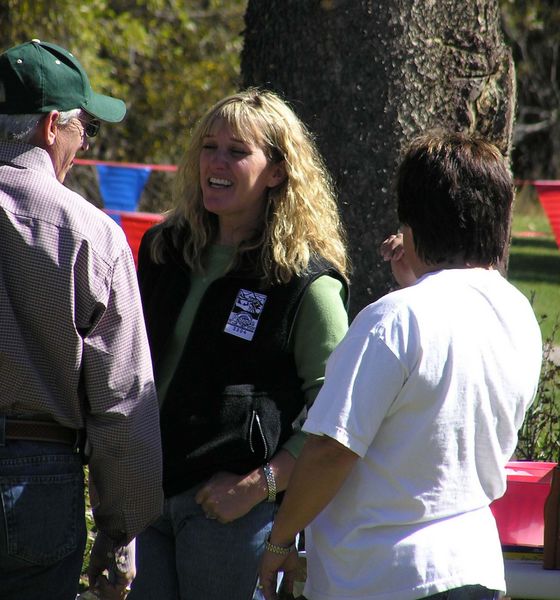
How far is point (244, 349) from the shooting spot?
8.38ft

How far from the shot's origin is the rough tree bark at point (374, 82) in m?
3.97

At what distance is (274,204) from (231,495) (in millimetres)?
778

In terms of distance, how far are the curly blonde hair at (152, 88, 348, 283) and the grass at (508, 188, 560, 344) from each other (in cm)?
334

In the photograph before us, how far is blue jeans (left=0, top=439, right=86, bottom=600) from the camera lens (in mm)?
2201

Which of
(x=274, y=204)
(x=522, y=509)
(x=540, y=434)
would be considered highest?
(x=274, y=204)

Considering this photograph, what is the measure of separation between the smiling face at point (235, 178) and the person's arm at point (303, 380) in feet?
0.98

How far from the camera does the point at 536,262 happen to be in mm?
10992

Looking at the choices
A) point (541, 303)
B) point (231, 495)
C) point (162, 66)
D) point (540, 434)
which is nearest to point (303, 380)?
point (231, 495)

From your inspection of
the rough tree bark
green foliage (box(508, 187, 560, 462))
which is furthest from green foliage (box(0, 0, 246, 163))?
the rough tree bark

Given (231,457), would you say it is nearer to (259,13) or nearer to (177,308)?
(177,308)

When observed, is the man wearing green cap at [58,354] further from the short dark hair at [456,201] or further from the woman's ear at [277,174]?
the short dark hair at [456,201]

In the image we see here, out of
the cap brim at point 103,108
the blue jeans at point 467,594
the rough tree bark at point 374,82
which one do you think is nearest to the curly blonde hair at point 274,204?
the cap brim at point 103,108

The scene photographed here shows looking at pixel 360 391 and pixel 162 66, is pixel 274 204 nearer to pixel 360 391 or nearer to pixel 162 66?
pixel 360 391

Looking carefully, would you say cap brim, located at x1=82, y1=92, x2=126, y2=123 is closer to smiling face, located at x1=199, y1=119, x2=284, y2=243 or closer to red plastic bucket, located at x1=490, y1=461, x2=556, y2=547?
smiling face, located at x1=199, y1=119, x2=284, y2=243
